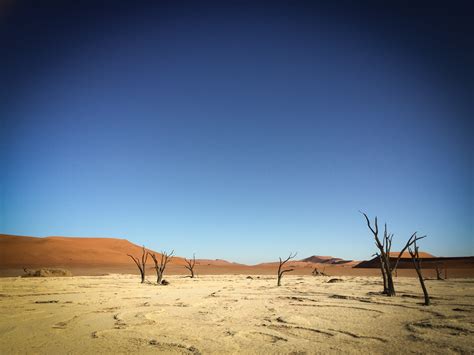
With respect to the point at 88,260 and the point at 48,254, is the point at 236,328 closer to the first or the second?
the point at 88,260

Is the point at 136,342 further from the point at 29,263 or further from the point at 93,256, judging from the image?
the point at 93,256

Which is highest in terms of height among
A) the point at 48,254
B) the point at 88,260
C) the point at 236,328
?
the point at 48,254

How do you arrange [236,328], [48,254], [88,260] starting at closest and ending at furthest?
1. [236,328]
2. [48,254]
3. [88,260]

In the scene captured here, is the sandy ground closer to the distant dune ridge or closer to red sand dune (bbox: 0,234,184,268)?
the distant dune ridge

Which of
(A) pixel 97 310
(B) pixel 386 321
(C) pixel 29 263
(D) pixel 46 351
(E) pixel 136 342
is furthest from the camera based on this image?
(C) pixel 29 263

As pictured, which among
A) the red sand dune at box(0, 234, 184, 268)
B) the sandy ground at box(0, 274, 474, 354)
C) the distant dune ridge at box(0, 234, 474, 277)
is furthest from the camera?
the red sand dune at box(0, 234, 184, 268)

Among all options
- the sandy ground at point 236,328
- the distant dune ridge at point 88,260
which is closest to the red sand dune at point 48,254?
the distant dune ridge at point 88,260

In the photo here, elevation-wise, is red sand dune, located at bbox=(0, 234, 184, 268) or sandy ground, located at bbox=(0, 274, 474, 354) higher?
red sand dune, located at bbox=(0, 234, 184, 268)

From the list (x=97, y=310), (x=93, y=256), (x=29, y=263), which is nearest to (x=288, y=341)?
(x=97, y=310)

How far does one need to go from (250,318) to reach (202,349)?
2491 millimetres

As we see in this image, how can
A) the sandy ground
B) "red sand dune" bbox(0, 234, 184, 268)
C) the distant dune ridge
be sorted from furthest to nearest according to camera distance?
1. "red sand dune" bbox(0, 234, 184, 268)
2. the distant dune ridge
3. the sandy ground

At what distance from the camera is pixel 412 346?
464cm

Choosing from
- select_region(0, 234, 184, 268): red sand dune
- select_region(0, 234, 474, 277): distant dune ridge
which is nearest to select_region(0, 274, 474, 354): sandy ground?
select_region(0, 234, 474, 277): distant dune ridge

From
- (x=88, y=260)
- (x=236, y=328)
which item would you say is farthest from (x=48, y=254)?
(x=236, y=328)
